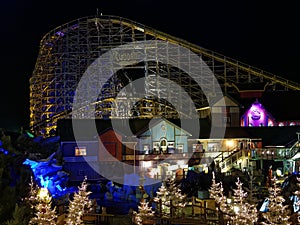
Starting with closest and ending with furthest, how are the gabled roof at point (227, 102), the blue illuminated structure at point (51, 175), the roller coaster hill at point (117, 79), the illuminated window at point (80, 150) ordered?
the blue illuminated structure at point (51, 175) < the illuminated window at point (80, 150) < the gabled roof at point (227, 102) < the roller coaster hill at point (117, 79)

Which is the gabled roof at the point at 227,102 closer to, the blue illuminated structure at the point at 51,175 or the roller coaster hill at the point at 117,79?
the roller coaster hill at the point at 117,79

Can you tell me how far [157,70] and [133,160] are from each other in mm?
6638

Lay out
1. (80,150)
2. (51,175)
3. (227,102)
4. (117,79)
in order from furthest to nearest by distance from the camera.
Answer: (117,79) → (227,102) → (80,150) → (51,175)

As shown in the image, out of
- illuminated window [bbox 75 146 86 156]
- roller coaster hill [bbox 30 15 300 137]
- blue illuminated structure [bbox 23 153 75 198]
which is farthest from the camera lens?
roller coaster hill [bbox 30 15 300 137]

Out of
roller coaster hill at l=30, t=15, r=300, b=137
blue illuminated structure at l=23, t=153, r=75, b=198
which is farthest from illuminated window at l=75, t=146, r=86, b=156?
roller coaster hill at l=30, t=15, r=300, b=137

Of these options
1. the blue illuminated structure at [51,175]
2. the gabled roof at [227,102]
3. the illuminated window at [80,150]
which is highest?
the gabled roof at [227,102]

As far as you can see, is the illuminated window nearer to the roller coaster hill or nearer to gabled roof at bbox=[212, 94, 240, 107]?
the roller coaster hill

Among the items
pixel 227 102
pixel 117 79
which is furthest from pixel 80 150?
pixel 227 102

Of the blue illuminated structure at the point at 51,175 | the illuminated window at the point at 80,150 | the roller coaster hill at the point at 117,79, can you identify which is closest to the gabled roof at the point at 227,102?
the roller coaster hill at the point at 117,79

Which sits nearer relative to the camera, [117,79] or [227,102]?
[227,102]

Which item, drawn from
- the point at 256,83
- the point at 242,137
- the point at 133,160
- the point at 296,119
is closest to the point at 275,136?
the point at 242,137

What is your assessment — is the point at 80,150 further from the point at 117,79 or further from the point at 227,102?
the point at 227,102

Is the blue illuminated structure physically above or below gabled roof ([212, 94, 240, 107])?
below

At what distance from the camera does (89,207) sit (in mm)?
13578
